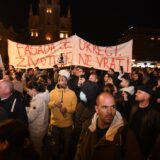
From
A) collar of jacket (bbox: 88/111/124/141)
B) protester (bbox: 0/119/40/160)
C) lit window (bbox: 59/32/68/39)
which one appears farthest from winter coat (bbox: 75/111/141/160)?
lit window (bbox: 59/32/68/39)

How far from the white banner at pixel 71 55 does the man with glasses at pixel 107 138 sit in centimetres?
854

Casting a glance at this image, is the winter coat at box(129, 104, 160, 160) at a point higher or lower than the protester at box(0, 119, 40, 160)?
lower

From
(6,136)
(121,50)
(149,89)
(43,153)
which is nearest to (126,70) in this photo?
(121,50)

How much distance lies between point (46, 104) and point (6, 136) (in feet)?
16.2

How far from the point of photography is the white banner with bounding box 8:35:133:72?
13141 millimetres

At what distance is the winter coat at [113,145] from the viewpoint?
3.92 meters

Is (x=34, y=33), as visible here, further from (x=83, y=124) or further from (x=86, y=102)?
(x=83, y=124)

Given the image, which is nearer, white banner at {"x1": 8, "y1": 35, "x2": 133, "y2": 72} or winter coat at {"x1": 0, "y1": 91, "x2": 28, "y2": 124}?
winter coat at {"x1": 0, "y1": 91, "x2": 28, "y2": 124}

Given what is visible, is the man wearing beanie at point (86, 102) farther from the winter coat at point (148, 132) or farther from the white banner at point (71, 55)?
the white banner at point (71, 55)

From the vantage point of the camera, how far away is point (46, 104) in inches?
289

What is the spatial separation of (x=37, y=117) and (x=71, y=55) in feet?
20.6

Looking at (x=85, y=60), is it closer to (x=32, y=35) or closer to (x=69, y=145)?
(x=69, y=145)

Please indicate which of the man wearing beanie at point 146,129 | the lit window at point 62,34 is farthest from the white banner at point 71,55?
the lit window at point 62,34

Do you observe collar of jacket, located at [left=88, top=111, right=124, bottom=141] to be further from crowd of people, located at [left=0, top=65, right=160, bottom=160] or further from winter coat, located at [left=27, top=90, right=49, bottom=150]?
winter coat, located at [left=27, top=90, right=49, bottom=150]
